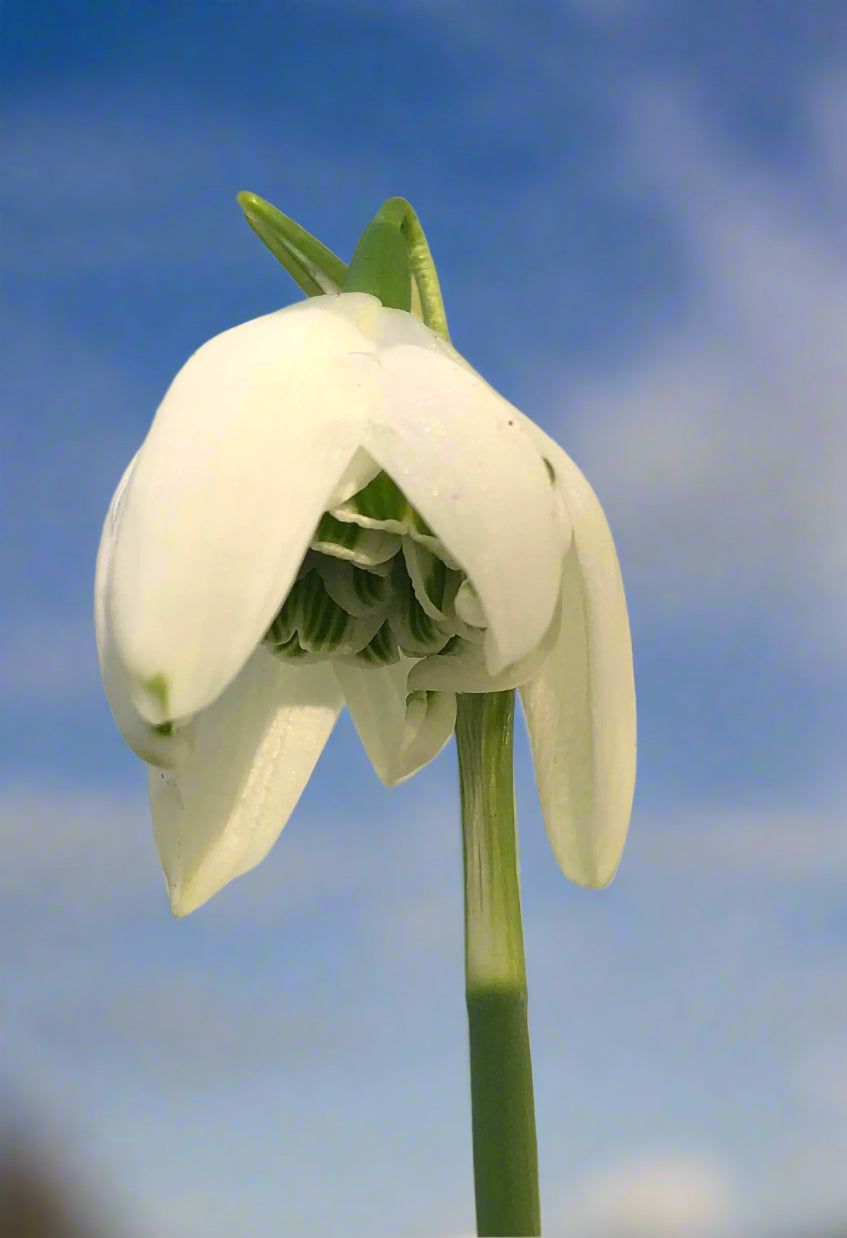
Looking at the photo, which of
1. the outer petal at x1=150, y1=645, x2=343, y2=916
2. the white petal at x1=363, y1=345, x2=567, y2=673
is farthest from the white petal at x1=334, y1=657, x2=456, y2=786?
the white petal at x1=363, y1=345, x2=567, y2=673

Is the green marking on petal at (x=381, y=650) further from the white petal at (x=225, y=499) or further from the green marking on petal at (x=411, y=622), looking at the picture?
the white petal at (x=225, y=499)

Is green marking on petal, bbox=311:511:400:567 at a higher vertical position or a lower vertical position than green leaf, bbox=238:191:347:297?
lower

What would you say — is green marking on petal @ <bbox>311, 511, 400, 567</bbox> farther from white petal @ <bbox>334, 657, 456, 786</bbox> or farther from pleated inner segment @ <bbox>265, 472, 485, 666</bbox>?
white petal @ <bbox>334, 657, 456, 786</bbox>

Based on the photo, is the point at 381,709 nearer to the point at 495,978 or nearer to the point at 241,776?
the point at 241,776

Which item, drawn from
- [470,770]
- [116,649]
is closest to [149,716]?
[116,649]

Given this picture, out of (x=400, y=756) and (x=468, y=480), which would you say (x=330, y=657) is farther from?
(x=468, y=480)

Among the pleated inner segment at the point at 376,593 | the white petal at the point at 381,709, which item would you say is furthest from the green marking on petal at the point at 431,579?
the white petal at the point at 381,709

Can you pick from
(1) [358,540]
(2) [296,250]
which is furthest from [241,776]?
(2) [296,250]
